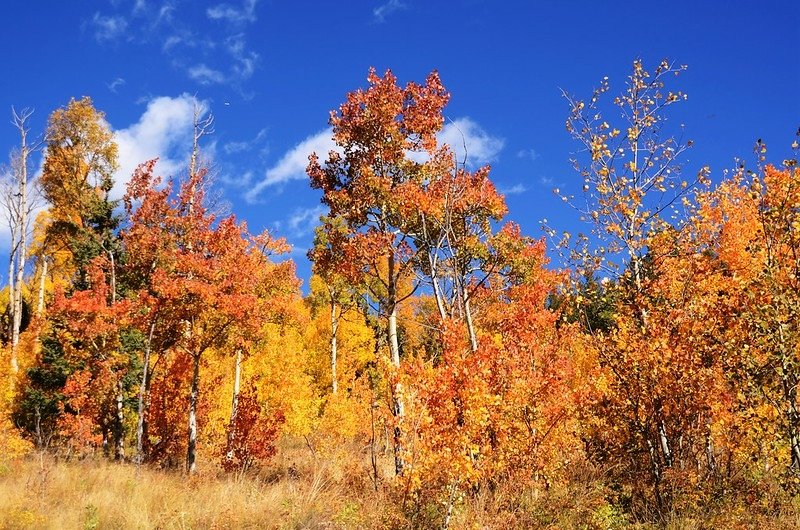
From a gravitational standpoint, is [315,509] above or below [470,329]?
below

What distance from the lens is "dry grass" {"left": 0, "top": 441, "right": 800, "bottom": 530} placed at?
332 inches

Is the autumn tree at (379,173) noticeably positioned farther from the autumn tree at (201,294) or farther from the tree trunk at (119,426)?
the tree trunk at (119,426)

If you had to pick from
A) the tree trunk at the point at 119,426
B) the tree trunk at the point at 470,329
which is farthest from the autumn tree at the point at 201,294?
the tree trunk at the point at 470,329

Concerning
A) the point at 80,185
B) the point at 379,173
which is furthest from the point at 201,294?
the point at 80,185

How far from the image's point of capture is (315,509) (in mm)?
9742

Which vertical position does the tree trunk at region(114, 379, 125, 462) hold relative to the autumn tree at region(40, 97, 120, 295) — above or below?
below

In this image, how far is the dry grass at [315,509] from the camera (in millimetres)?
8438

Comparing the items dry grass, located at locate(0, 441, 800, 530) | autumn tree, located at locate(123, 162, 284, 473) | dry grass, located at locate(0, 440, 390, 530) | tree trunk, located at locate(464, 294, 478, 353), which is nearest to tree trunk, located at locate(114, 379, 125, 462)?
autumn tree, located at locate(123, 162, 284, 473)

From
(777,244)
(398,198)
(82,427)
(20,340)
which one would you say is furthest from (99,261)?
(777,244)

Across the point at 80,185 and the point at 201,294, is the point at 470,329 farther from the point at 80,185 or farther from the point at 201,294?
the point at 80,185

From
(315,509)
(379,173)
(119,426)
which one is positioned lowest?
(315,509)

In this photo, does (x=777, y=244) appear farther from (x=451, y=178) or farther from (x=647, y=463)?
(x=451, y=178)

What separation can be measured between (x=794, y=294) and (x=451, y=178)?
8.32 metres

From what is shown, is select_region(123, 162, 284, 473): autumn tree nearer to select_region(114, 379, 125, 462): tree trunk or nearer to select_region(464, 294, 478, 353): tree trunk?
select_region(114, 379, 125, 462): tree trunk
